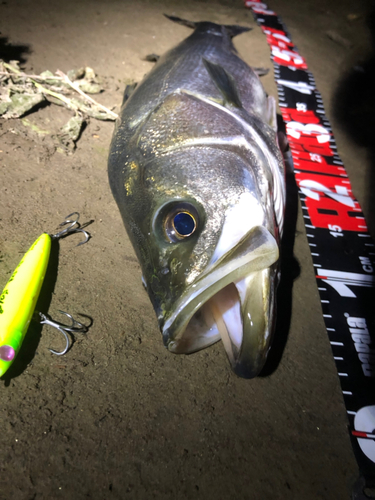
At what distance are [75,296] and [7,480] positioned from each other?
870 mm

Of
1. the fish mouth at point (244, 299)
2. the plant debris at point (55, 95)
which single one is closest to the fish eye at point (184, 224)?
the fish mouth at point (244, 299)

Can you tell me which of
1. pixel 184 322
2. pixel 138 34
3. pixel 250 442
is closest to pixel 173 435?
pixel 250 442

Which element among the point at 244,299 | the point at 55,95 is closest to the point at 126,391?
the point at 244,299

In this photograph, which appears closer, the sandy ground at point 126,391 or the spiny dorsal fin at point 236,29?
the sandy ground at point 126,391

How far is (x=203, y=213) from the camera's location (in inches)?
57.6

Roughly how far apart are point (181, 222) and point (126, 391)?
2.86 ft

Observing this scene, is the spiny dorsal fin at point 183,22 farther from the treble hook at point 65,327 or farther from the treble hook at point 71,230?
the treble hook at point 65,327

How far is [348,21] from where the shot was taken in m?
5.57

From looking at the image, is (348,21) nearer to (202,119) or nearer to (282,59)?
(282,59)

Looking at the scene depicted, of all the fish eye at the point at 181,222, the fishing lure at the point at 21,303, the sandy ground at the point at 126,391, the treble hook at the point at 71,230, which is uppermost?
the fish eye at the point at 181,222

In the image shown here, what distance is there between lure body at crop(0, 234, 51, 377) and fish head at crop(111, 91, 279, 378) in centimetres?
52

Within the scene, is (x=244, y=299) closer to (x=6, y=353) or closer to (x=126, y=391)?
(x=126, y=391)

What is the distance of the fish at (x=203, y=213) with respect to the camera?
1353 millimetres

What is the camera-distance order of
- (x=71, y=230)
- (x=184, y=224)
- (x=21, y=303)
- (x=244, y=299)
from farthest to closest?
(x=71, y=230)
(x=21, y=303)
(x=184, y=224)
(x=244, y=299)
